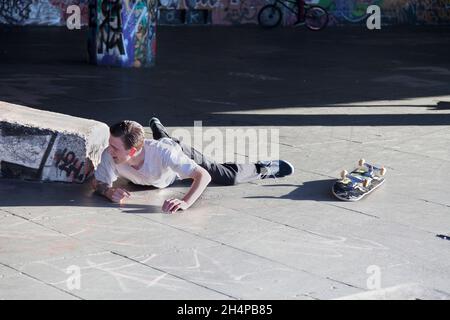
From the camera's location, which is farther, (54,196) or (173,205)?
(54,196)

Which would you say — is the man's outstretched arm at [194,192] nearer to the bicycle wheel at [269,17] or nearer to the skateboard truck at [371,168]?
the skateboard truck at [371,168]

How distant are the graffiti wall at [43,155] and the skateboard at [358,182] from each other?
2291 millimetres

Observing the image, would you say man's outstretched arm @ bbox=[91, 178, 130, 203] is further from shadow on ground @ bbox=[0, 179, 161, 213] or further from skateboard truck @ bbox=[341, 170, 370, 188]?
skateboard truck @ bbox=[341, 170, 370, 188]

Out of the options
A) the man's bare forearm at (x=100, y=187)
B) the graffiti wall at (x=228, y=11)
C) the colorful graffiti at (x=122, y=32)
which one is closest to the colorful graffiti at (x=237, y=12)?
the graffiti wall at (x=228, y=11)

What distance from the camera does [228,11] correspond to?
1070 inches

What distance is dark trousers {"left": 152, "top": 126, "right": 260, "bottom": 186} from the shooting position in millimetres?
8180

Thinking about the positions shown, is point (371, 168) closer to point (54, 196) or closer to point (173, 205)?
point (173, 205)

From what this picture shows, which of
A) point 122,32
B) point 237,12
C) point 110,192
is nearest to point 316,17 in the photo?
point 237,12

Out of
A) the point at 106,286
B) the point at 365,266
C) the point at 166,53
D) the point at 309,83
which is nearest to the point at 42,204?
the point at 106,286

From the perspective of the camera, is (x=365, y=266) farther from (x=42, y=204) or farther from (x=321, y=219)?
(x=42, y=204)

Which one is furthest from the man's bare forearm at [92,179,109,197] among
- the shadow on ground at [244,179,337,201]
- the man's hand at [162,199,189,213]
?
the shadow on ground at [244,179,337,201]

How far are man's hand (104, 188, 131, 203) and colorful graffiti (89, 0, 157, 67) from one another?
9.33 m

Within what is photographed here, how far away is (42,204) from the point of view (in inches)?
307

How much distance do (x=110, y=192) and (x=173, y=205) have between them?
651 mm
